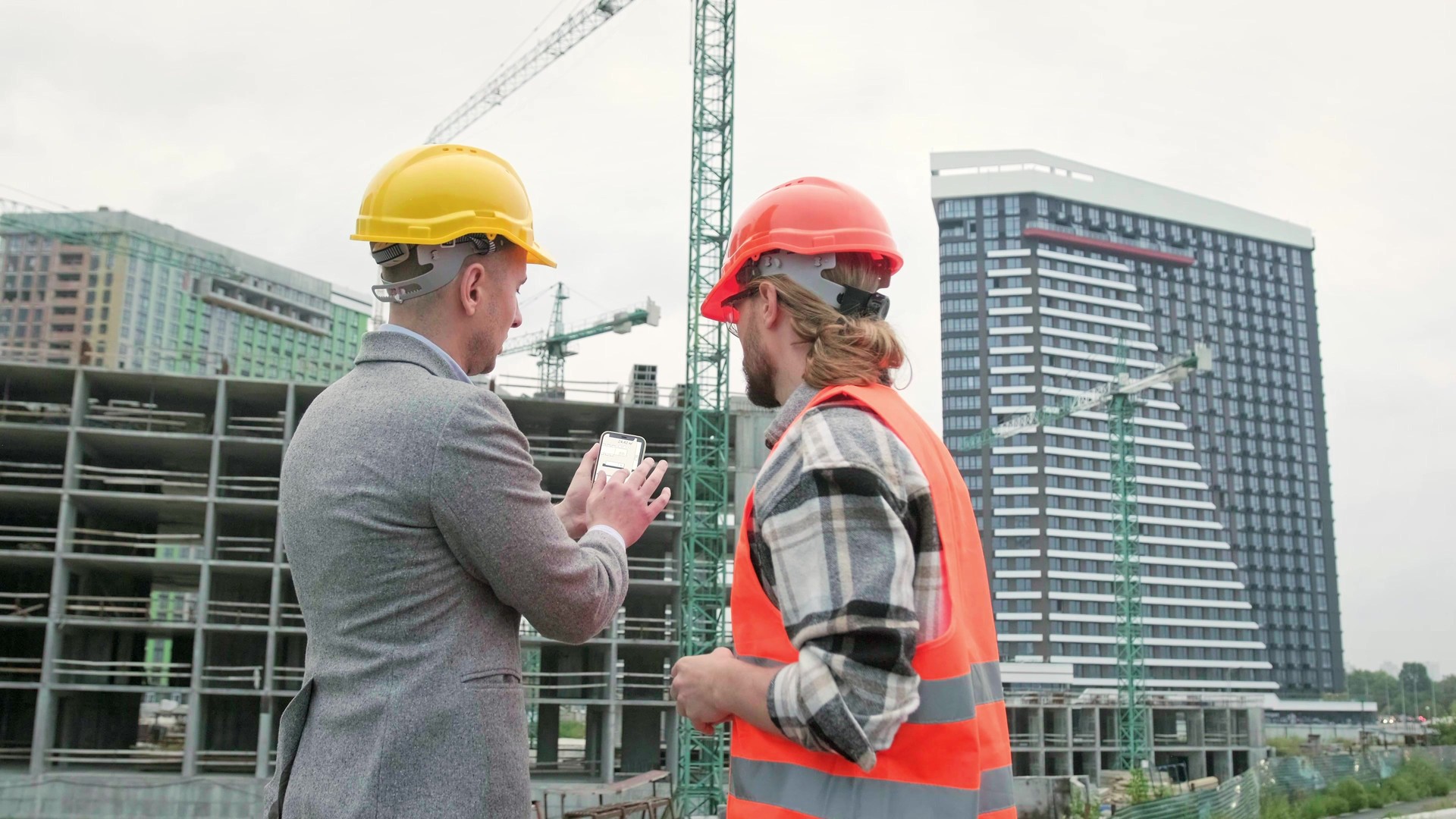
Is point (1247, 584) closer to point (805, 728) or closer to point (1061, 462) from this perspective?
point (1061, 462)

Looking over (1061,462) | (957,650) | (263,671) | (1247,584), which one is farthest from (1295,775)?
(1247,584)

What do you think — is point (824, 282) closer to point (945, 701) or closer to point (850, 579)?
point (850, 579)

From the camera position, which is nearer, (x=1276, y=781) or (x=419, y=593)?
(x=419, y=593)

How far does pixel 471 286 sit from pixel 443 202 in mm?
188

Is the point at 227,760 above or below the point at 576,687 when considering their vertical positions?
below

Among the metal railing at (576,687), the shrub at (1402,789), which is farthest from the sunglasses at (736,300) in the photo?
the metal railing at (576,687)

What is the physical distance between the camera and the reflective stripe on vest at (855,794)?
1749 mm

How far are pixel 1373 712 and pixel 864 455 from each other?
518 feet

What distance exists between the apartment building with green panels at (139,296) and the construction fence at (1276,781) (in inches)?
4659

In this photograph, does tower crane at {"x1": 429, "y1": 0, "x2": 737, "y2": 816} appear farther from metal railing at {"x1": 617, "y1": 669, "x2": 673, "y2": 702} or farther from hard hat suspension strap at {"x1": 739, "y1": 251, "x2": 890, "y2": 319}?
hard hat suspension strap at {"x1": 739, "y1": 251, "x2": 890, "y2": 319}

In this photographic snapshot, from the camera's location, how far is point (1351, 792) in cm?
2259

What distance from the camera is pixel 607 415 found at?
45.2m

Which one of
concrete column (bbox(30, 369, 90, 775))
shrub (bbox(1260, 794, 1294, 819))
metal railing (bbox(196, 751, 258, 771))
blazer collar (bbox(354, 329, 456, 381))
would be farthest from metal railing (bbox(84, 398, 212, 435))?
blazer collar (bbox(354, 329, 456, 381))

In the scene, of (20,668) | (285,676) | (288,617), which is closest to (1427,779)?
(285,676)
